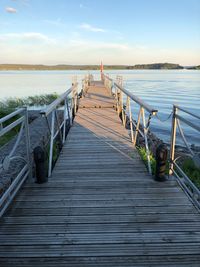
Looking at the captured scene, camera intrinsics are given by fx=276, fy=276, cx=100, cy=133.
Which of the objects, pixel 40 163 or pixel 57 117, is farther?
pixel 57 117

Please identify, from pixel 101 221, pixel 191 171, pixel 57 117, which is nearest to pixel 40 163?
pixel 101 221

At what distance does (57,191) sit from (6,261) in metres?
1.55

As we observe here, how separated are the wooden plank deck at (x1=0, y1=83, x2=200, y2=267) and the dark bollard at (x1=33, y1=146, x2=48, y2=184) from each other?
0.11 metres

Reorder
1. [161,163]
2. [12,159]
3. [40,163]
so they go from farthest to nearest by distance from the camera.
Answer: [161,163] → [40,163] → [12,159]

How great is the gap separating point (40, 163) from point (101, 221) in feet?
4.85

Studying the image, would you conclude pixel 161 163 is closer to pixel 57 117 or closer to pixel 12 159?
pixel 12 159

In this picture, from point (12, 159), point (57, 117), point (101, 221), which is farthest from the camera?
point (57, 117)

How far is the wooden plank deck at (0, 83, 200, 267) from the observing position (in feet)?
8.76

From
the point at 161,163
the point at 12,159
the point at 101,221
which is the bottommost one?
the point at 101,221

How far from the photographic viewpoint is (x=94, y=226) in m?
3.17

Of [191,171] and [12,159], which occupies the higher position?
[12,159]

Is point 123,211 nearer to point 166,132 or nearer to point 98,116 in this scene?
point 98,116

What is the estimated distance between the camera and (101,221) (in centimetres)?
326

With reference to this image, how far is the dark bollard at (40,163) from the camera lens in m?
4.25
